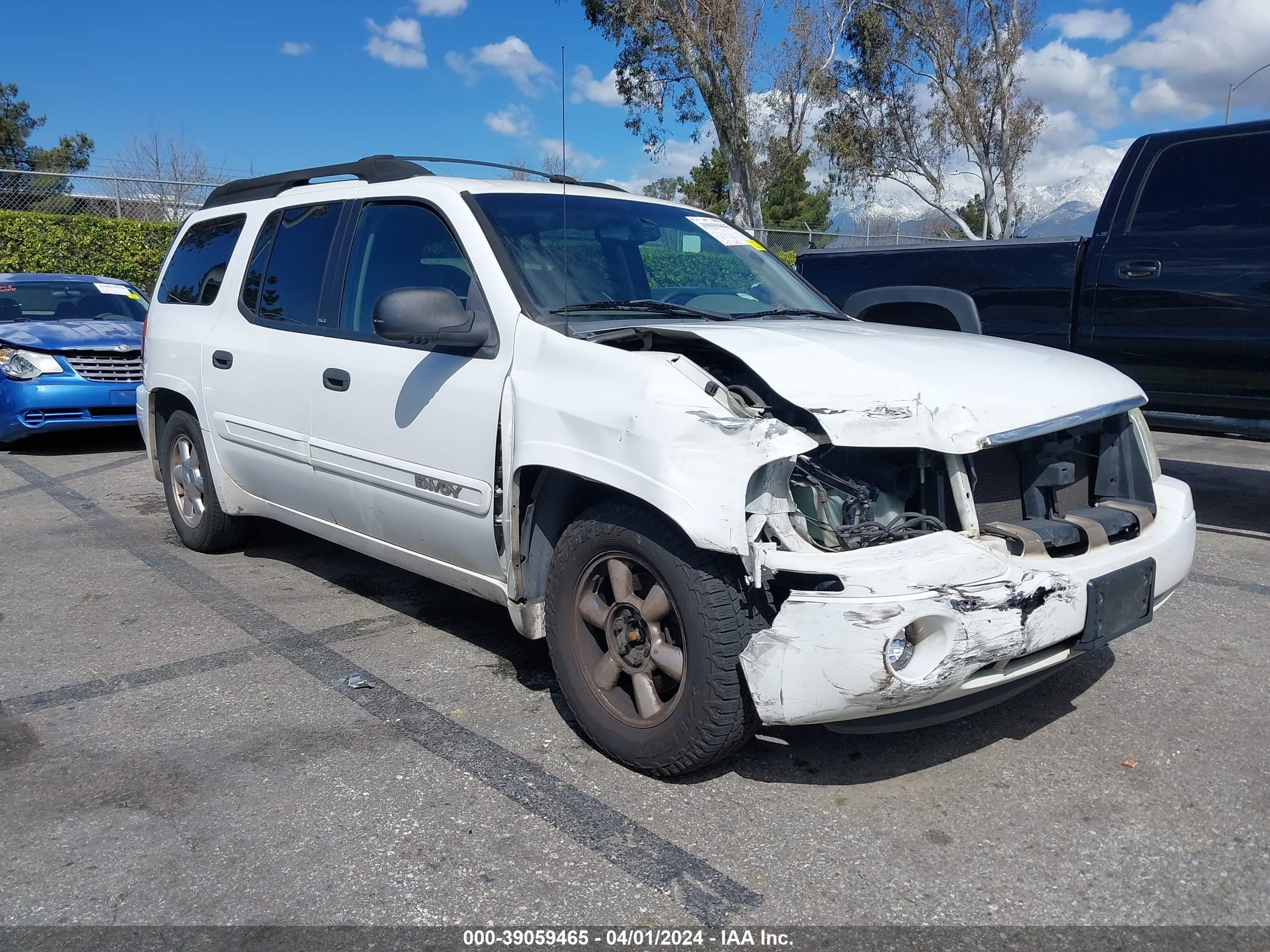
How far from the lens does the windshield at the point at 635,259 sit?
3.69 m

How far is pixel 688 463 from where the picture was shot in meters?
2.75

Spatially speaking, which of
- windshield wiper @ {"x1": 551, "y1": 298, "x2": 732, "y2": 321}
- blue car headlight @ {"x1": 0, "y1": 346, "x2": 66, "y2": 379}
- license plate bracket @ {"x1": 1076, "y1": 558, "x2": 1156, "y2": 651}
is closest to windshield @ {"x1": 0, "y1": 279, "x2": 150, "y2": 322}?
blue car headlight @ {"x1": 0, "y1": 346, "x2": 66, "y2": 379}

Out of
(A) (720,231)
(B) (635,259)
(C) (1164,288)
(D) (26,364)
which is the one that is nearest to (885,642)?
(B) (635,259)

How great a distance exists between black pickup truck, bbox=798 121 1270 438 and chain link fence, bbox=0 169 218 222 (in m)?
12.1

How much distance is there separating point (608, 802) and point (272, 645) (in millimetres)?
1976

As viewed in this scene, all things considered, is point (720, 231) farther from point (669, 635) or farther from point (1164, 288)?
point (1164, 288)

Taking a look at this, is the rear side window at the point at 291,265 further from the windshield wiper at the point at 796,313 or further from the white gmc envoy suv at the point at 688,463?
the windshield wiper at the point at 796,313

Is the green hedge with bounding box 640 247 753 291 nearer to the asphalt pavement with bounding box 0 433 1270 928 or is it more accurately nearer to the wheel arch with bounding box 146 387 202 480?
the asphalt pavement with bounding box 0 433 1270 928

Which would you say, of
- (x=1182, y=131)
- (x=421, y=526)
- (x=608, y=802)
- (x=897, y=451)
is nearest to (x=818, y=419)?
(x=897, y=451)

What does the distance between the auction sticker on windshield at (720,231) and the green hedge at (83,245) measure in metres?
12.5

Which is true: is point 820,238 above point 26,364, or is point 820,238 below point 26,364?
above

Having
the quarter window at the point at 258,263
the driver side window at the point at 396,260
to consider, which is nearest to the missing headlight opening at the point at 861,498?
the driver side window at the point at 396,260

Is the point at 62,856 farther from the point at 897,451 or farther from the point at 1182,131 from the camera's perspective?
the point at 1182,131

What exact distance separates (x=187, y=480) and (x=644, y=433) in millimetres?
3645
